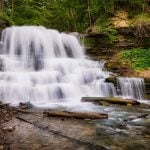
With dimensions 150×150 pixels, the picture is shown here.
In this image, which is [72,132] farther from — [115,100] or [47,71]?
[47,71]

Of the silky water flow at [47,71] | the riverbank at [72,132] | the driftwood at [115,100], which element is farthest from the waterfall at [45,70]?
the riverbank at [72,132]

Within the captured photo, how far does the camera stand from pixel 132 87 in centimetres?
1419

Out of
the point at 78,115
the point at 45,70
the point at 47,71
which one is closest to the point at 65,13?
the point at 45,70

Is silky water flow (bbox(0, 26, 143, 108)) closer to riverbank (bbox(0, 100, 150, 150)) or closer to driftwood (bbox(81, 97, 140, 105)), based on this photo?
driftwood (bbox(81, 97, 140, 105))

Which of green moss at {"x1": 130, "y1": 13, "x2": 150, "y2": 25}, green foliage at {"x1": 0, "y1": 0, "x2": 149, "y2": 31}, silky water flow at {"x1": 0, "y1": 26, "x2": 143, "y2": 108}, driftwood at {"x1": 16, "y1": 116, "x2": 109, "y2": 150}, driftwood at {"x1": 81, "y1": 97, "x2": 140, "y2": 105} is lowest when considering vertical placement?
driftwood at {"x1": 81, "y1": 97, "x2": 140, "y2": 105}

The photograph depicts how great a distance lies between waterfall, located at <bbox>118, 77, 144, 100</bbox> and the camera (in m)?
14.0

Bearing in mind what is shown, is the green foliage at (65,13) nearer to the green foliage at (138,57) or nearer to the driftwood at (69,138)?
the green foliage at (138,57)

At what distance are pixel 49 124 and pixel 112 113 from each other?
257cm

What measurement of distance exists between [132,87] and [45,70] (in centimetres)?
406

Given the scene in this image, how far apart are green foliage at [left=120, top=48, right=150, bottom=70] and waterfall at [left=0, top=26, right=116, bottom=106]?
5.32 feet

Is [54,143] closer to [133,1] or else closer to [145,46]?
[145,46]

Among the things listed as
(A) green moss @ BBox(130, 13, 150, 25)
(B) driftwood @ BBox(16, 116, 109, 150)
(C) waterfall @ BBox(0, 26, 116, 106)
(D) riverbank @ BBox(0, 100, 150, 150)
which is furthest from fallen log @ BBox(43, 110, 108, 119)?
(A) green moss @ BBox(130, 13, 150, 25)

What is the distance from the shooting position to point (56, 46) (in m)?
17.8

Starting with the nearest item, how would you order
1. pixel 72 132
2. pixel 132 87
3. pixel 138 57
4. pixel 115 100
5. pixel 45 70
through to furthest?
pixel 72 132 → pixel 115 100 → pixel 132 87 → pixel 45 70 → pixel 138 57
